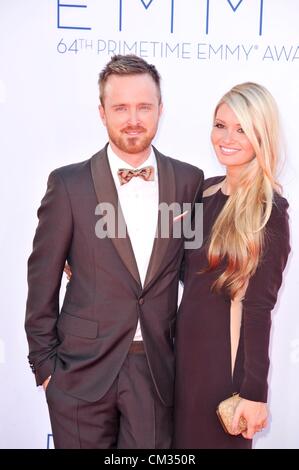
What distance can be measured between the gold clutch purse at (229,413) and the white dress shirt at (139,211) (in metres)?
0.41

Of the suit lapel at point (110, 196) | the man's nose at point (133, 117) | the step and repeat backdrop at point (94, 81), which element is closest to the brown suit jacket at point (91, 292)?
the suit lapel at point (110, 196)

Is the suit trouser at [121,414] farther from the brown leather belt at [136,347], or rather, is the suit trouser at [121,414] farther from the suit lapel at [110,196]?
the suit lapel at [110,196]

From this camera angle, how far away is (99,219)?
88.1 inches

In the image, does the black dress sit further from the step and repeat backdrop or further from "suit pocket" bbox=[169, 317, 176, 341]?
the step and repeat backdrop

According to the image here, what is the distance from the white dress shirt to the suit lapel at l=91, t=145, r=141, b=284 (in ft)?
0.15

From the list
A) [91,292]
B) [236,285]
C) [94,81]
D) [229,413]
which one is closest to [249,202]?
[236,285]

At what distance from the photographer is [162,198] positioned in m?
2.32

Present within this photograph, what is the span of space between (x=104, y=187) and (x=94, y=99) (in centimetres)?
95

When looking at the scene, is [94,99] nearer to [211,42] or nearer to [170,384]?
[211,42]

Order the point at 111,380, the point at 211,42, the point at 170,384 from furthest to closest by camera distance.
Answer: the point at 211,42, the point at 170,384, the point at 111,380

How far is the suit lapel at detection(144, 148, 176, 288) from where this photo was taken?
225 centimetres

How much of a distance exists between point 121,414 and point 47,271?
2.10ft

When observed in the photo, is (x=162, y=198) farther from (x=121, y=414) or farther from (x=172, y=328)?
(x=121, y=414)
